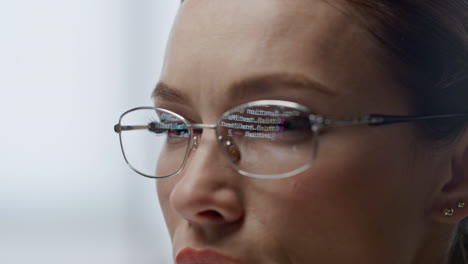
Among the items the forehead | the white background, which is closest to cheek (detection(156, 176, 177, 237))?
the forehead

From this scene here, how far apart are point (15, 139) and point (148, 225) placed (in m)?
0.56

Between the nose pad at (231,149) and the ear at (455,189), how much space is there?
323 millimetres

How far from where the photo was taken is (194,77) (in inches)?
40.8

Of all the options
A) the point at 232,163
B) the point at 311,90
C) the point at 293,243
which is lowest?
the point at 293,243

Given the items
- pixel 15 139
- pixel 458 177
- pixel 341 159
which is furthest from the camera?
pixel 15 139

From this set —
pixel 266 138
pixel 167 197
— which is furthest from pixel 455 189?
pixel 167 197

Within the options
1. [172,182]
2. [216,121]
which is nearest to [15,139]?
[172,182]

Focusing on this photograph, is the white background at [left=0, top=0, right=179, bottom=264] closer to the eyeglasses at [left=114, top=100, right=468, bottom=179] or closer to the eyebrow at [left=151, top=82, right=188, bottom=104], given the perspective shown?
the eyebrow at [left=151, top=82, right=188, bottom=104]

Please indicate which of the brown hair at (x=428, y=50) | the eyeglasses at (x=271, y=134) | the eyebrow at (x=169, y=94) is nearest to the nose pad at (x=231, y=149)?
the eyeglasses at (x=271, y=134)

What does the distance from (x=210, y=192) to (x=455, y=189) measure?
0.40 m

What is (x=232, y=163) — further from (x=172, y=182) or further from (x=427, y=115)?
(x=427, y=115)

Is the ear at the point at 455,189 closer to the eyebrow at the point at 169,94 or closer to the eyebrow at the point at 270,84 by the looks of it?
the eyebrow at the point at 270,84

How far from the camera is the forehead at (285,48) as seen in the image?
961 millimetres

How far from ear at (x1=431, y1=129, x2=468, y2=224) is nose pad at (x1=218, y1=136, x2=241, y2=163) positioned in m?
0.32
